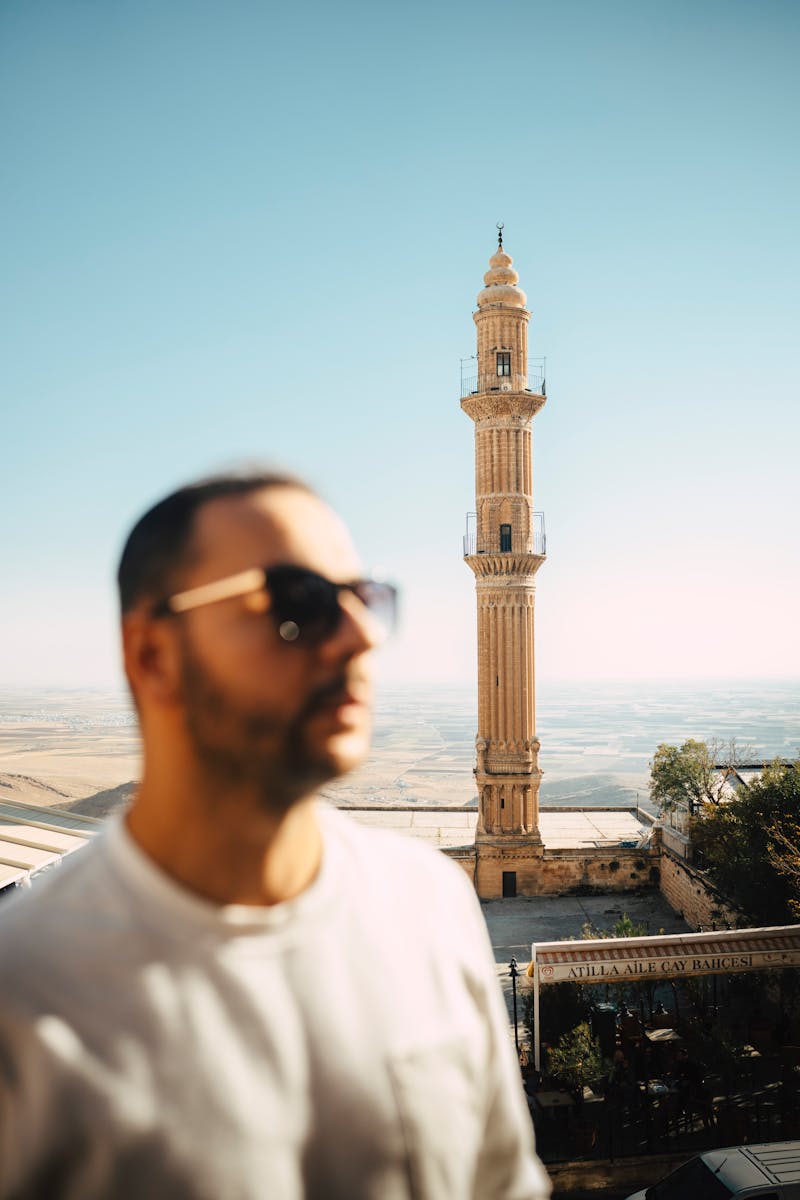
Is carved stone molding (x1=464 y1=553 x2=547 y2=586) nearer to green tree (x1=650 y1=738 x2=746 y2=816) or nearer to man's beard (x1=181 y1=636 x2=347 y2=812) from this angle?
green tree (x1=650 y1=738 x2=746 y2=816)

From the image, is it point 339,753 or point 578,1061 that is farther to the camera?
point 578,1061

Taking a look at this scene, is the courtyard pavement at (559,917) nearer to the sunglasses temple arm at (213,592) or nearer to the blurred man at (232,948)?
the blurred man at (232,948)

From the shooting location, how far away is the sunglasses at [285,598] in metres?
1.18

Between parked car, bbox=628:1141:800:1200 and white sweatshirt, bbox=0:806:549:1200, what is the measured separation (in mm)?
7585

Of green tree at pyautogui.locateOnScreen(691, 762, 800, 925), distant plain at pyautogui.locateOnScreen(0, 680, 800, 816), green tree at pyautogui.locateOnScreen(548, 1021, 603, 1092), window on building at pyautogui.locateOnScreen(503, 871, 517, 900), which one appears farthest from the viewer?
distant plain at pyautogui.locateOnScreen(0, 680, 800, 816)

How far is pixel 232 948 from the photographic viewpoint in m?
1.17

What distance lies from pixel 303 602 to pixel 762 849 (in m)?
19.2

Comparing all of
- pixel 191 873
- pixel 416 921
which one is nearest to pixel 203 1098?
pixel 191 873

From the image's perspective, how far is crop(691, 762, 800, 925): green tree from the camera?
16891 millimetres

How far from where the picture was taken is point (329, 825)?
58.2 inches

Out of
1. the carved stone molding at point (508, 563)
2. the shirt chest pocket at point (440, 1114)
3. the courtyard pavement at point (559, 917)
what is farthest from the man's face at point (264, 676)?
the carved stone molding at point (508, 563)

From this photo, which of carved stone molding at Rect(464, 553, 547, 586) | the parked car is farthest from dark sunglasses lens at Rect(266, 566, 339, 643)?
carved stone molding at Rect(464, 553, 547, 586)

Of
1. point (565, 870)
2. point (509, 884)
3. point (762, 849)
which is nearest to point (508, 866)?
point (509, 884)

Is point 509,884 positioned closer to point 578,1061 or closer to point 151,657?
point 578,1061
